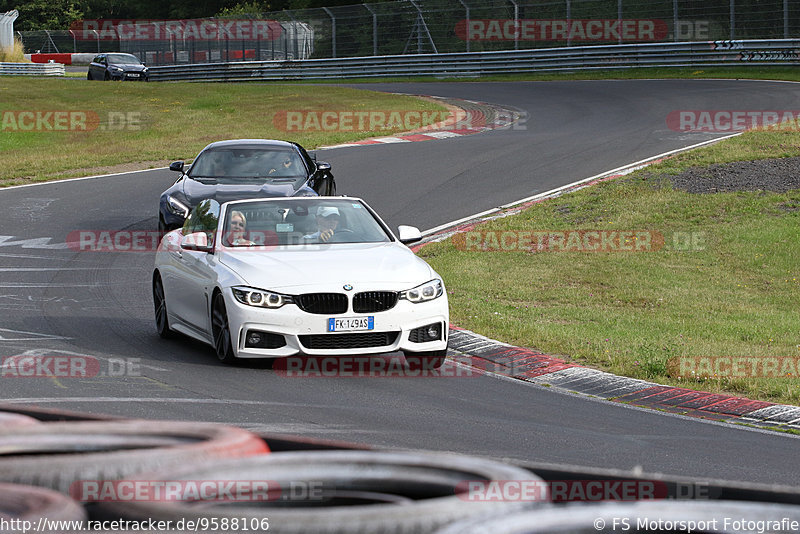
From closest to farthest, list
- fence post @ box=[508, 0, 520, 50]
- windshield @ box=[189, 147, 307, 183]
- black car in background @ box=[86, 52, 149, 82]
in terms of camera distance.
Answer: windshield @ box=[189, 147, 307, 183], fence post @ box=[508, 0, 520, 50], black car in background @ box=[86, 52, 149, 82]

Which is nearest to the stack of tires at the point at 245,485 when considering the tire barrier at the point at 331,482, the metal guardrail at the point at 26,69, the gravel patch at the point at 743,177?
the tire barrier at the point at 331,482

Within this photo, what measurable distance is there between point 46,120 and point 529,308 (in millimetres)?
A: 27770

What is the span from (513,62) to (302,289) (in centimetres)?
3865

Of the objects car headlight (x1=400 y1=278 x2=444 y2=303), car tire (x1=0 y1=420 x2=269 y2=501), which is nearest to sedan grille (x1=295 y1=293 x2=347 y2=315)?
car headlight (x1=400 y1=278 x2=444 y2=303)

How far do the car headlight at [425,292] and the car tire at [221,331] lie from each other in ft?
5.03

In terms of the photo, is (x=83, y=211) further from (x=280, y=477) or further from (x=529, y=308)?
(x=280, y=477)

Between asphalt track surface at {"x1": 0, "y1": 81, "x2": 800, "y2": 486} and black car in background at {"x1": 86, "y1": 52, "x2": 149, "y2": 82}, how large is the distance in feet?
99.5

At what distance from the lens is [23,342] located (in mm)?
10672

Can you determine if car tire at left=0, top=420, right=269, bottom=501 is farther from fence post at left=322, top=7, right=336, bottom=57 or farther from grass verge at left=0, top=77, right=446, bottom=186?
fence post at left=322, top=7, right=336, bottom=57

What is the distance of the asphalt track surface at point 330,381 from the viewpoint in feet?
24.5

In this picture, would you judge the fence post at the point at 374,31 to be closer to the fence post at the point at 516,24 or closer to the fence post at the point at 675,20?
the fence post at the point at 516,24

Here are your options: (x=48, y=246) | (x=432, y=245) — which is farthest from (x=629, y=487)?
(x=48, y=246)

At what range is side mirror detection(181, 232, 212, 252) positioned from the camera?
10.6 meters

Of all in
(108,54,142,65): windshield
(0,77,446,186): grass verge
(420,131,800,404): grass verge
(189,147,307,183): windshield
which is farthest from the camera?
(108,54,142,65): windshield
